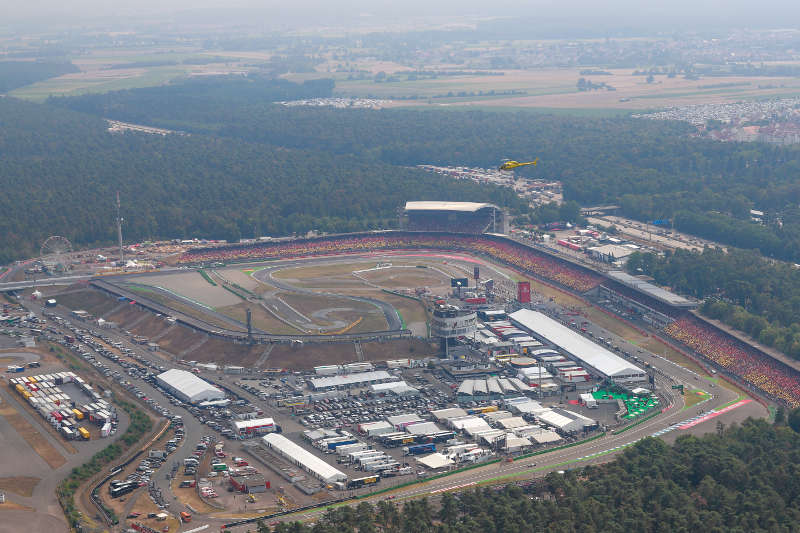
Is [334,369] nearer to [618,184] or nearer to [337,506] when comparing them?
[337,506]

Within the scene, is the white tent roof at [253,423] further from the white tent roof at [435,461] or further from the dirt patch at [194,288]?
the dirt patch at [194,288]

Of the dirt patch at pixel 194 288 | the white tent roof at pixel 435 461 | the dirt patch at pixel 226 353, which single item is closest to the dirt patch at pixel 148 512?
the white tent roof at pixel 435 461

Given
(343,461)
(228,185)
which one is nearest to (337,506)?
(343,461)

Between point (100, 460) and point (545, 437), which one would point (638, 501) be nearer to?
point (545, 437)

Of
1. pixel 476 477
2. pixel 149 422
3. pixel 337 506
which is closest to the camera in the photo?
pixel 337 506

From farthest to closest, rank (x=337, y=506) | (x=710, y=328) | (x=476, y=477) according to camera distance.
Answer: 1. (x=710, y=328)
2. (x=476, y=477)
3. (x=337, y=506)

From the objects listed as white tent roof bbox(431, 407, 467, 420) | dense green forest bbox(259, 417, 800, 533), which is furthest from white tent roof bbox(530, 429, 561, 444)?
white tent roof bbox(431, 407, 467, 420)

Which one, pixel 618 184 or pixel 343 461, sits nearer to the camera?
pixel 343 461

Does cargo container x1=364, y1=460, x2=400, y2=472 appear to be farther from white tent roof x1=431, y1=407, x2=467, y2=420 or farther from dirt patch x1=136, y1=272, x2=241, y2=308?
dirt patch x1=136, y1=272, x2=241, y2=308
